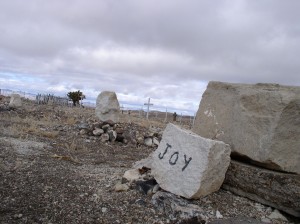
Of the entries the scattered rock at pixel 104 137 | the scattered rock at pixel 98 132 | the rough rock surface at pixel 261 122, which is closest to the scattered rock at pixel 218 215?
the rough rock surface at pixel 261 122

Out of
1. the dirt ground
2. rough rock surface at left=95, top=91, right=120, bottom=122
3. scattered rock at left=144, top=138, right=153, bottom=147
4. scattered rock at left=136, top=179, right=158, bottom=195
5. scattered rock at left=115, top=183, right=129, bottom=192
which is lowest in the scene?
the dirt ground

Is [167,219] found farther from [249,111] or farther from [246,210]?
[249,111]

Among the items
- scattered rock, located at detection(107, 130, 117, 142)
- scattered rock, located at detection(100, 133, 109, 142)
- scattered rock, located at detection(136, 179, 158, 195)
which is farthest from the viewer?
scattered rock, located at detection(107, 130, 117, 142)

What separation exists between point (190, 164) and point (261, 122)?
1098 millimetres

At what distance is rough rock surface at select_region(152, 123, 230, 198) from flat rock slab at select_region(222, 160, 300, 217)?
0.22 m

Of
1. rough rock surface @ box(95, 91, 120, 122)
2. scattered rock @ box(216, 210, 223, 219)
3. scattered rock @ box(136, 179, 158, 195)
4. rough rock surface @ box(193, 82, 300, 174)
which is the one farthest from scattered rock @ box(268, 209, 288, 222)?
rough rock surface @ box(95, 91, 120, 122)

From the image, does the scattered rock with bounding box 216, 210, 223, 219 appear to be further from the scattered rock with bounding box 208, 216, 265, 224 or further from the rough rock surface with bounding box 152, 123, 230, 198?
the rough rock surface with bounding box 152, 123, 230, 198

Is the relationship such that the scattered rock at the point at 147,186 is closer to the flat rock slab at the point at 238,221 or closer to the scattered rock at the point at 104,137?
the flat rock slab at the point at 238,221

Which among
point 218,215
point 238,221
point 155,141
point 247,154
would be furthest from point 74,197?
point 155,141

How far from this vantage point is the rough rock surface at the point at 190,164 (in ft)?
14.7

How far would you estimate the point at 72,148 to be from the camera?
8477mm

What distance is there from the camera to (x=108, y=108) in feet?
44.5

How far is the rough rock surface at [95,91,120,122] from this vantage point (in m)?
13.6

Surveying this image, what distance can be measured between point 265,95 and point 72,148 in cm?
509
